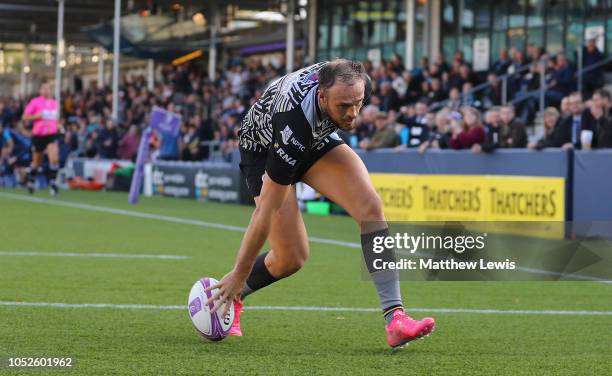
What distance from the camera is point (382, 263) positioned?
22.6 ft

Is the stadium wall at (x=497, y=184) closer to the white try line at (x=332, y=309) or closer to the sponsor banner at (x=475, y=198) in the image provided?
the sponsor banner at (x=475, y=198)

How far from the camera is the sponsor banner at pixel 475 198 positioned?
51.6 ft

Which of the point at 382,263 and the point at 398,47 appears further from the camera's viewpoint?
the point at 398,47

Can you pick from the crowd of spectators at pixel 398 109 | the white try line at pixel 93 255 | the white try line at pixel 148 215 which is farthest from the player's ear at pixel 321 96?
the white try line at pixel 148 215

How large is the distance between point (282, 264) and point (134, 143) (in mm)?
28450

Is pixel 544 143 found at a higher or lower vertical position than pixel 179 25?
lower

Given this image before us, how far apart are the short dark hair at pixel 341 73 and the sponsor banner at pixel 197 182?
1939 cm

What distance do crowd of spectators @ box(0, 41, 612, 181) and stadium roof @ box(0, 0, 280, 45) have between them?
2451 mm

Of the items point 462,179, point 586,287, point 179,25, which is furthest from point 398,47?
point 586,287

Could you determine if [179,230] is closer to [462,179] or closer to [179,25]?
[462,179]

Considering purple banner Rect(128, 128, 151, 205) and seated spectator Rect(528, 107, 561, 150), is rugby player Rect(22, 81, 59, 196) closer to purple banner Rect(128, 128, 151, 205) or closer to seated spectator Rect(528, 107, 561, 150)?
purple banner Rect(128, 128, 151, 205)

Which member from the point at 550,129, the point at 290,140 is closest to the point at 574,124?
the point at 550,129

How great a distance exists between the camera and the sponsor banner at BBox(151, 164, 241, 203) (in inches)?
1033

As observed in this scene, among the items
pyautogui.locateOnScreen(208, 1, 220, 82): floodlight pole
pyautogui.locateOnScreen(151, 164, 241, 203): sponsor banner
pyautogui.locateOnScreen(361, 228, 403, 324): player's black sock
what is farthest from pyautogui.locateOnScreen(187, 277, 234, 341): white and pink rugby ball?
pyautogui.locateOnScreen(208, 1, 220, 82): floodlight pole
